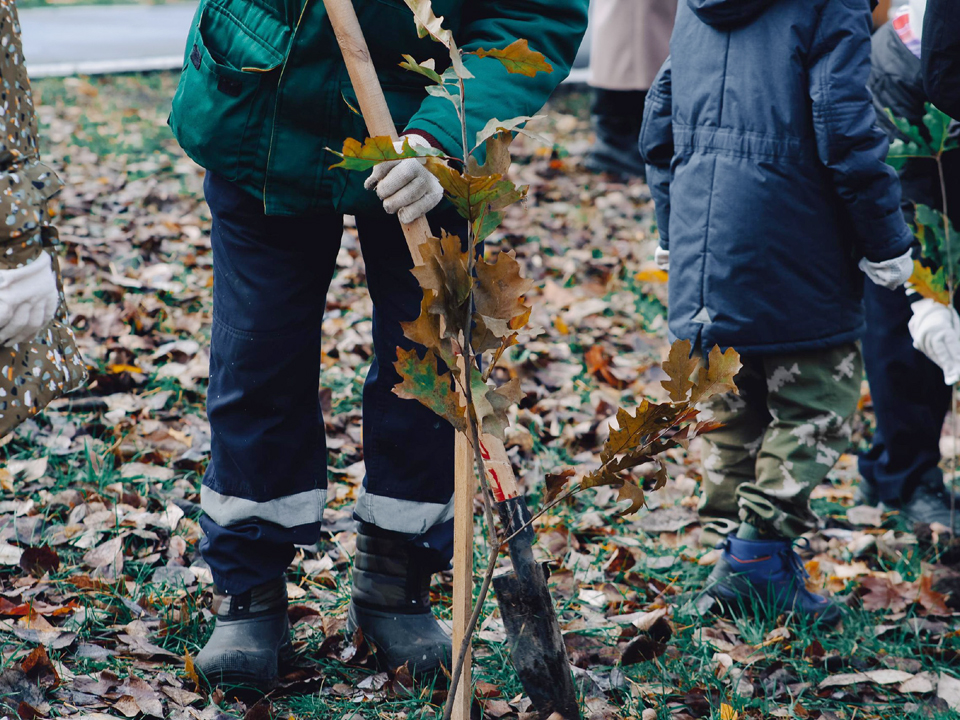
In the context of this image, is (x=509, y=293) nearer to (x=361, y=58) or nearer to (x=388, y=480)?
(x=361, y=58)

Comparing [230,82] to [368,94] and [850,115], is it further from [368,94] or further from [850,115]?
[850,115]

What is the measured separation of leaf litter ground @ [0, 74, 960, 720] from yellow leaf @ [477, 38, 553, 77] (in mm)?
603

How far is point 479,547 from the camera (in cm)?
273

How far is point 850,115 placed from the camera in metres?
2.27

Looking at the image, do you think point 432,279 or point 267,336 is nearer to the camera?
point 432,279

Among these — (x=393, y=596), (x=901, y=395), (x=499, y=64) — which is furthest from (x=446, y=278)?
(x=901, y=395)

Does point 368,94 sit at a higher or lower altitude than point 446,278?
higher

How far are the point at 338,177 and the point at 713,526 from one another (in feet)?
5.20

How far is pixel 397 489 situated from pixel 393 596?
26 cm

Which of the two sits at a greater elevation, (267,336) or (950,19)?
(950,19)

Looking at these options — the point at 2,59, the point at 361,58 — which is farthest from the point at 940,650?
the point at 2,59

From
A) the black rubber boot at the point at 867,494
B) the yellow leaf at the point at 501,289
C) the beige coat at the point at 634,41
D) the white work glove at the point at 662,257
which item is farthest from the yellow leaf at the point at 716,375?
the beige coat at the point at 634,41

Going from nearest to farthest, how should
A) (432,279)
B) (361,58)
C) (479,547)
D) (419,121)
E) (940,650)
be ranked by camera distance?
(432,279)
(361,58)
(419,121)
(940,650)
(479,547)

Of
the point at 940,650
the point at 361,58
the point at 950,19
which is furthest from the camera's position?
the point at 940,650
